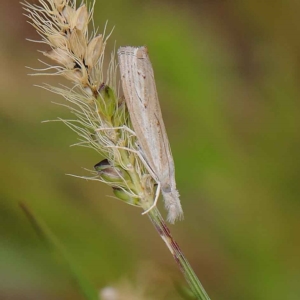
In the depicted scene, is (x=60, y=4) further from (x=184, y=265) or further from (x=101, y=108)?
(x=184, y=265)

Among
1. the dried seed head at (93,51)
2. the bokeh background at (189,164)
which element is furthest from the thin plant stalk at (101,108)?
the bokeh background at (189,164)

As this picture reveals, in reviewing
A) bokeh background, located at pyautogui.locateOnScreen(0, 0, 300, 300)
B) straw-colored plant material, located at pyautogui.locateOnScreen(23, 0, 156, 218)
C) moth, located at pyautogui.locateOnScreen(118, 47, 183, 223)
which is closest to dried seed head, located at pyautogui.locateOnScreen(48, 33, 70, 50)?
straw-colored plant material, located at pyautogui.locateOnScreen(23, 0, 156, 218)

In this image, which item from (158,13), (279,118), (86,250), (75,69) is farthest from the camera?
(158,13)

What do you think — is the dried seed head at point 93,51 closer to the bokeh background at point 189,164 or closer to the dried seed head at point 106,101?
the dried seed head at point 106,101

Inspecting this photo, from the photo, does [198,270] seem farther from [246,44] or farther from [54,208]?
[246,44]

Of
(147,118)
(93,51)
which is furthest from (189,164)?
(93,51)

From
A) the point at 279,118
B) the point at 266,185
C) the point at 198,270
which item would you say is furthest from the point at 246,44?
the point at 198,270

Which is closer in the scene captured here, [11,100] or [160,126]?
[160,126]
